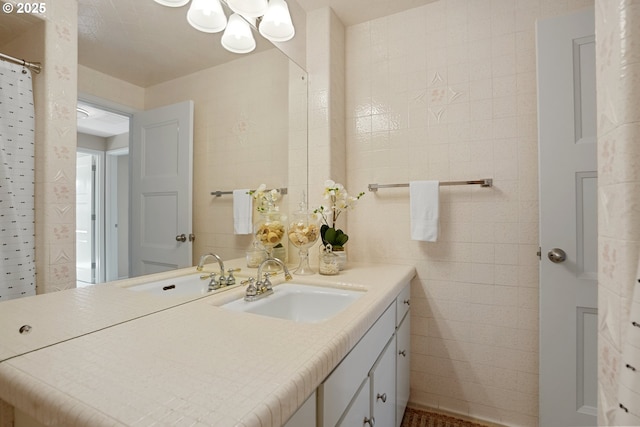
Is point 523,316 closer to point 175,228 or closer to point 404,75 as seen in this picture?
point 404,75

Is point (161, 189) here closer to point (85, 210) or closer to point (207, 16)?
point (85, 210)

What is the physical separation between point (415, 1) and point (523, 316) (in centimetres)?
173

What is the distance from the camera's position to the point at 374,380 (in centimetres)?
96

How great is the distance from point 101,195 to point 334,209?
41.7 inches

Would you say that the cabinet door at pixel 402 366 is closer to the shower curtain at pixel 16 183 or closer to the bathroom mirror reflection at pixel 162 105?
the bathroom mirror reflection at pixel 162 105

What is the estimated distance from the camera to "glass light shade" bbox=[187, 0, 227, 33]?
107 cm

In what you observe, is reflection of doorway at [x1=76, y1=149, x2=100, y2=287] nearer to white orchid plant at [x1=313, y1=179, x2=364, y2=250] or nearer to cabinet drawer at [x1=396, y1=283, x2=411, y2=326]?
white orchid plant at [x1=313, y1=179, x2=364, y2=250]

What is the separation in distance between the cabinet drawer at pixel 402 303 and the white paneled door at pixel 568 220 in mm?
578

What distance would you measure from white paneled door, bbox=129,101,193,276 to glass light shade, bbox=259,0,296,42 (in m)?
0.68

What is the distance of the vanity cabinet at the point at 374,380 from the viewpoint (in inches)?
26.3

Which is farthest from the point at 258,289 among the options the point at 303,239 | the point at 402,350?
the point at 402,350

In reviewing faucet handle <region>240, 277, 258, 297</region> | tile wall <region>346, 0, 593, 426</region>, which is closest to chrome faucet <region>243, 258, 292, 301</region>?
faucet handle <region>240, 277, 258, 297</region>

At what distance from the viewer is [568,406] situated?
4.22ft

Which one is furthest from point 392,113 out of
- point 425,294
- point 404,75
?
Answer: point 425,294
